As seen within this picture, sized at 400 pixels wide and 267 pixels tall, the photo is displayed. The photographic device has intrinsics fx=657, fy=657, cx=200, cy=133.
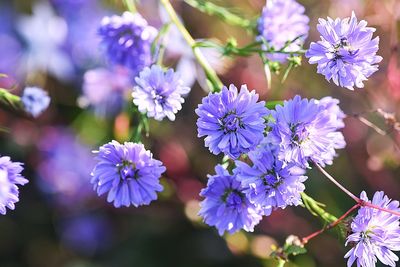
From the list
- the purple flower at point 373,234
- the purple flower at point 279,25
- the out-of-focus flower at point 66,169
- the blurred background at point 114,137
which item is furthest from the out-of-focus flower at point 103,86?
the purple flower at point 373,234

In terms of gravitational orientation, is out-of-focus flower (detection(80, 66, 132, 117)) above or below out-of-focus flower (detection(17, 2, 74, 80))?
below

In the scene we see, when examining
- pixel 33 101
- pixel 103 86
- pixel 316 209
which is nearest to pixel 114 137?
pixel 103 86

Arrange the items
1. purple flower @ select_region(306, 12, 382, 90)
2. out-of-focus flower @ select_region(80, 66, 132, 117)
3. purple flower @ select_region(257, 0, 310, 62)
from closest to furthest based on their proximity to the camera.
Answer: purple flower @ select_region(306, 12, 382, 90) < purple flower @ select_region(257, 0, 310, 62) < out-of-focus flower @ select_region(80, 66, 132, 117)

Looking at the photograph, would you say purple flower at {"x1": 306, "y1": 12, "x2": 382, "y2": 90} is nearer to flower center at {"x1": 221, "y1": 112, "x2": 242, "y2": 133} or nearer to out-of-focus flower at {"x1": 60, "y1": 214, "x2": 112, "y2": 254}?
flower center at {"x1": 221, "y1": 112, "x2": 242, "y2": 133}

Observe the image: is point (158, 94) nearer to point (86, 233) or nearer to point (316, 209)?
point (316, 209)

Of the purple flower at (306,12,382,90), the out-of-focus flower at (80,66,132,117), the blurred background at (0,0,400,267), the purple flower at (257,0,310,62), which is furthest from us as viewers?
the blurred background at (0,0,400,267)

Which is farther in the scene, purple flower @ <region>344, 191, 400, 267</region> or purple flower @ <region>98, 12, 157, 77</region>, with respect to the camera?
purple flower @ <region>98, 12, 157, 77</region>

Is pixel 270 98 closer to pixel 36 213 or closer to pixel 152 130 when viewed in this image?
pixel 152 130

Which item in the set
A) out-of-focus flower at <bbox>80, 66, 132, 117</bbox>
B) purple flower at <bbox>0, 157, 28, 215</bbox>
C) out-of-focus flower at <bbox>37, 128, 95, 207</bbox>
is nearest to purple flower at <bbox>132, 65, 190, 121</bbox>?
purple flower at <bbox>0, 157, 28, 215</bbox>
